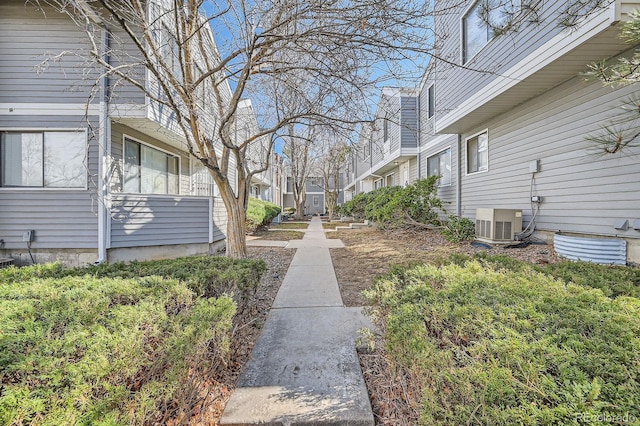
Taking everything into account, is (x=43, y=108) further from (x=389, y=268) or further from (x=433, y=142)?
(x=433, y=142)

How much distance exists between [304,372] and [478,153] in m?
9.07

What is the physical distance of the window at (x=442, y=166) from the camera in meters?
10.9

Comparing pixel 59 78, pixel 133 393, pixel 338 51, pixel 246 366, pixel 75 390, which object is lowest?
pixel 246 366

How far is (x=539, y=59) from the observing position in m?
5.29

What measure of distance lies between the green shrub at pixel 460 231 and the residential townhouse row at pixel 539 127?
46cm

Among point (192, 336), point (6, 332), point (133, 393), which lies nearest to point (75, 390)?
point (133, 393)

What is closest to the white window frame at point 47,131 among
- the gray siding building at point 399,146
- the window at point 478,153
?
the gray siding building at point 399,146

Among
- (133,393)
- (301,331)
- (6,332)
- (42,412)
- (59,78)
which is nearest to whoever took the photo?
(42,412)

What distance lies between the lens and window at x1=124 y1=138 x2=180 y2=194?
7328 mm

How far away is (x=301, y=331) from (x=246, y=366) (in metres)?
0.82

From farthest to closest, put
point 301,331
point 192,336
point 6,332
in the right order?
point 301,331 < point 192,336 < point 6,332

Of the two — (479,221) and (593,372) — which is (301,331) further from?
(479,221)

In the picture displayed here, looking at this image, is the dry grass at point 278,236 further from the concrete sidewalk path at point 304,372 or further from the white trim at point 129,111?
the concrete sidewalk path at point 304,372

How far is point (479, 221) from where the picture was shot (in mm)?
7617
